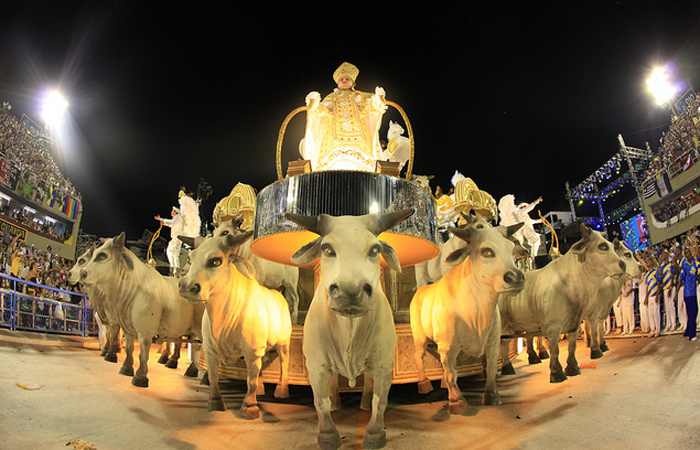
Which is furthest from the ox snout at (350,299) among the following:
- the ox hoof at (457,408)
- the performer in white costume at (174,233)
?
the performer in white costume at (174,233)

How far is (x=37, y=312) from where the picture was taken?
9.21 m

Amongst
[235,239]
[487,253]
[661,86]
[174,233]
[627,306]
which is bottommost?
[627,306]

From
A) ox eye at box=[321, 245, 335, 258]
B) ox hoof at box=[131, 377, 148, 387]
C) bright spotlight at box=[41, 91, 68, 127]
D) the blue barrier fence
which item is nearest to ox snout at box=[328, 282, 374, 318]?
ox eye at box=[321, 245, 335, 258]

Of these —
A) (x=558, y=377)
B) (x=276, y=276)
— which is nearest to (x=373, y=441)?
(x=558, y=377)

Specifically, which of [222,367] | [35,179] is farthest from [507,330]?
[35,179]

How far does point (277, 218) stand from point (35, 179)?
26793 mm

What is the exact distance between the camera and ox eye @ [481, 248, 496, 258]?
351cm

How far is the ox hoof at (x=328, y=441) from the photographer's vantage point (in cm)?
276

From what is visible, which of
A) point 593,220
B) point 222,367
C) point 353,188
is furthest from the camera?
point 593,220

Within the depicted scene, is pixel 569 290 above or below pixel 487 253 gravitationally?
below

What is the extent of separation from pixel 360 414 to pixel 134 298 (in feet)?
10.6

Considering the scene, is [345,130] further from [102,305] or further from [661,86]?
[661,86]

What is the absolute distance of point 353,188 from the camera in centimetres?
362

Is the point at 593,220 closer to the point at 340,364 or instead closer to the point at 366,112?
the point at 366,112
